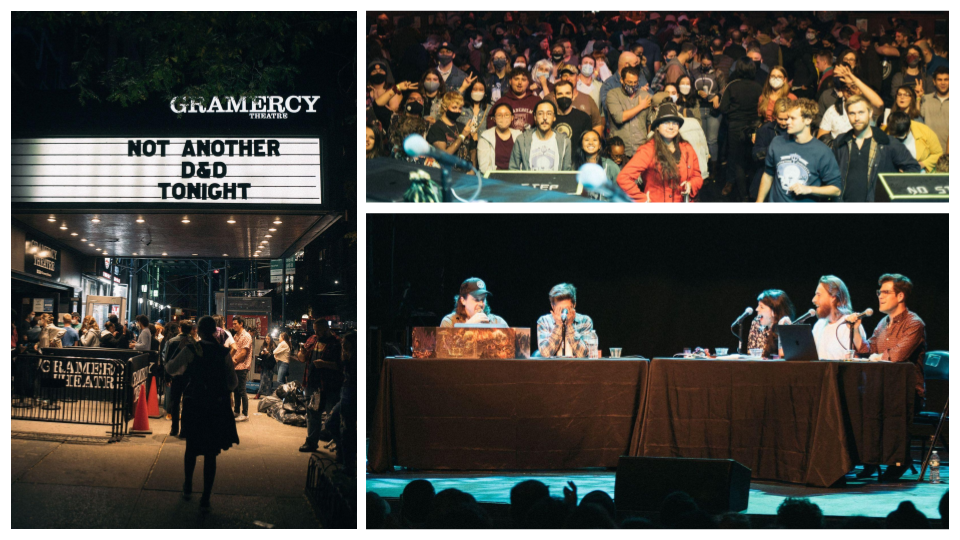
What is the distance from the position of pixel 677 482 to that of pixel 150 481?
363cm

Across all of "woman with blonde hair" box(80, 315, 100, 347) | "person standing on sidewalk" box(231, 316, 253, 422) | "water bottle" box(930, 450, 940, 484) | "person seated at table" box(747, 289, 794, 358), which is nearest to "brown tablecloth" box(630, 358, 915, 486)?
"water bottle" box(930, 450, 940, 484)

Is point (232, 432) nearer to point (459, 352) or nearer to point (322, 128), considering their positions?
point (459, 352)

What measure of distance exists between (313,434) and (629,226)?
15.2 ft

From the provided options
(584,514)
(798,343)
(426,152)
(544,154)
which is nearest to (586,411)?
(584,514)

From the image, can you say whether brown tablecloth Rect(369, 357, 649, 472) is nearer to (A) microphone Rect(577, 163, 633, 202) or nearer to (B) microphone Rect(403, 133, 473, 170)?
(A) microphone Rect(577, 163, 633, 202)

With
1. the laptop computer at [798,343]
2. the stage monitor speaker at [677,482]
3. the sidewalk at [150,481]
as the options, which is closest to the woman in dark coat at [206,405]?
the sidewalk at [150,481]

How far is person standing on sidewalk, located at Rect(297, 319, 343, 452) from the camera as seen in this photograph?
207 inches

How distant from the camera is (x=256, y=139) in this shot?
17.5ft

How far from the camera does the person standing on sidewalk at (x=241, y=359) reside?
5709 millimetres

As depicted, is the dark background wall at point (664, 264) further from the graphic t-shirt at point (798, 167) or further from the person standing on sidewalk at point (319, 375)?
the graphic t-shirt at point (798, 167)

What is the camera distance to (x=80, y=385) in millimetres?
6250

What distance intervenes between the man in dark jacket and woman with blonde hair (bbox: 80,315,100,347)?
19.6 ft
